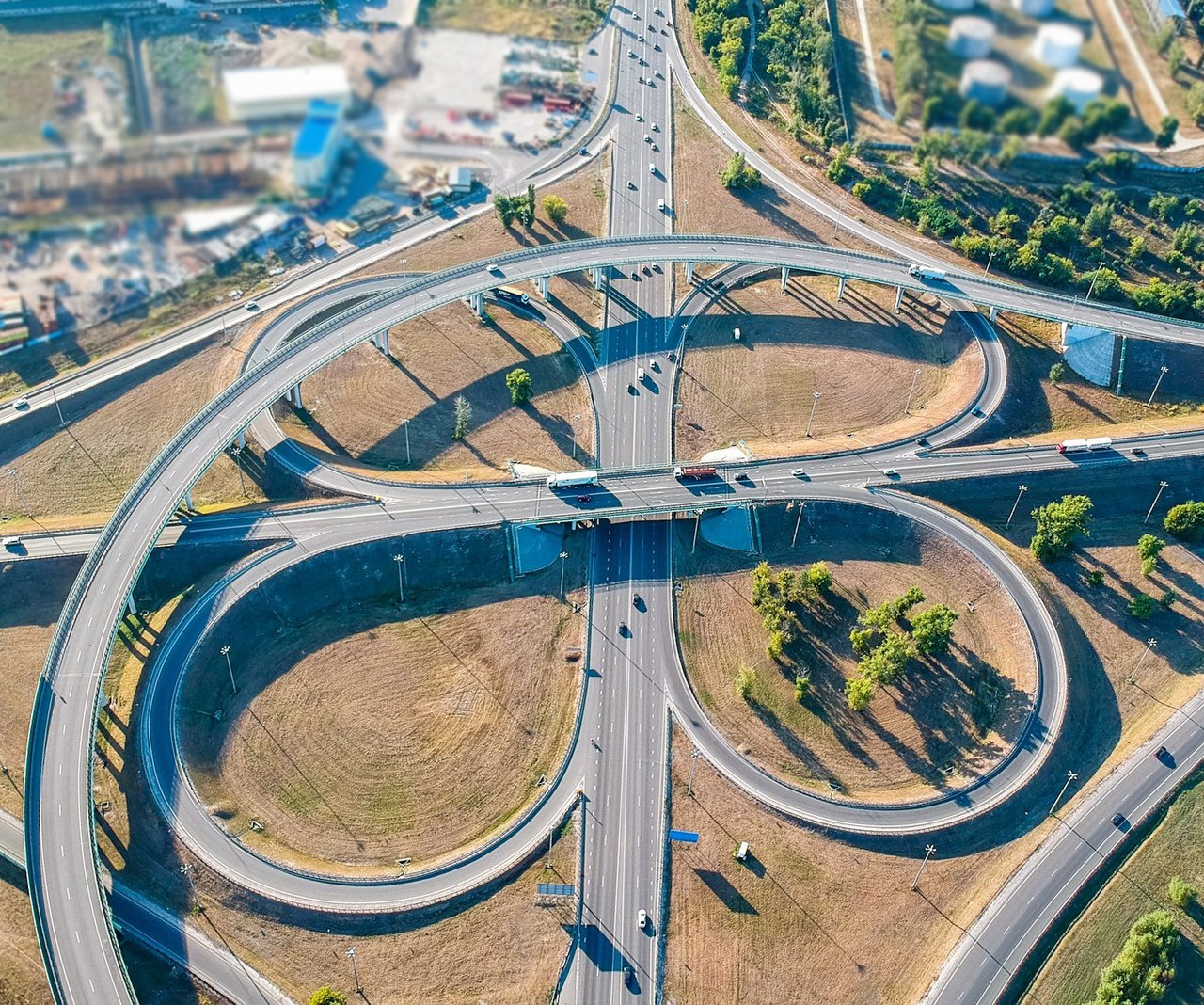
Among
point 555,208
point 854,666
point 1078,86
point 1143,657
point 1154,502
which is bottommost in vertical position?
point 1143,657

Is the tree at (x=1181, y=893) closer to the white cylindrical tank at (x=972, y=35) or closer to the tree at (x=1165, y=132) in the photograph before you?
the tree at (x=1165, y=132)

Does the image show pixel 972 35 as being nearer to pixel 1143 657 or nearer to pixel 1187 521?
pixel 1143 657

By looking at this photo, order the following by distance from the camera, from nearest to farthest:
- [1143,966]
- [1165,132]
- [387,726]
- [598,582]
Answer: [1143,966] → [387,726] → [1165,132] → [598,582]

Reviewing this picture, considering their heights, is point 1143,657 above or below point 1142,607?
below

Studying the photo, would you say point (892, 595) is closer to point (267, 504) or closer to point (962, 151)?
point (962, 151)

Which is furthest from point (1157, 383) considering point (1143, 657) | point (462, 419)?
point (462, 419)

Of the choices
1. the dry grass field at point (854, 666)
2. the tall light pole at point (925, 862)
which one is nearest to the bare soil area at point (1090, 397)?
the dry grass field at point (854, 666)

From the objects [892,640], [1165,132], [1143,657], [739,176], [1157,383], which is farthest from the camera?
[739,176]
